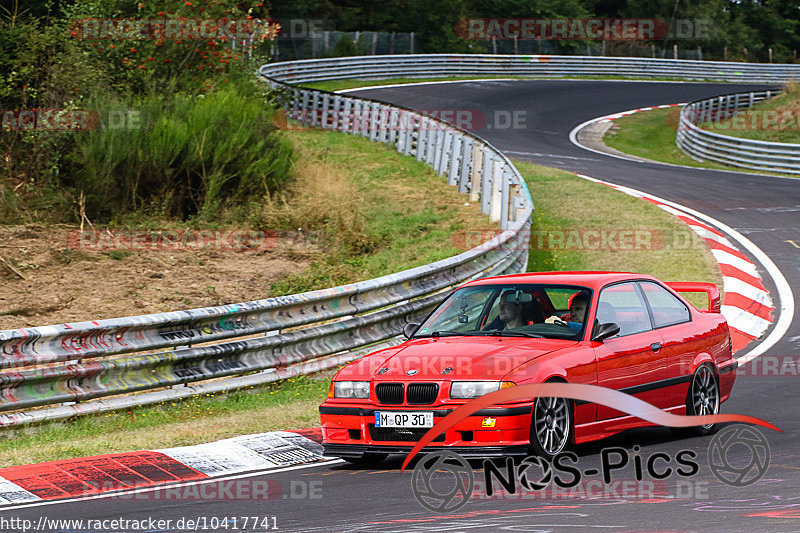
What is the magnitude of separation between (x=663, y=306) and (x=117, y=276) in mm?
8682

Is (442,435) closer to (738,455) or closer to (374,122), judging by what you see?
(738,455)

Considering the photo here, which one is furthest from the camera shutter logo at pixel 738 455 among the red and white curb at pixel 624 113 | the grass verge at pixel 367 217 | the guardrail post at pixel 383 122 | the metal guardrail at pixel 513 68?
the metal guardrail at pixel 513 68

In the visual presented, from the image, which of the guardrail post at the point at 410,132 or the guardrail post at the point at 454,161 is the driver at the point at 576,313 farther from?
the guardrail post at the point at 410,132

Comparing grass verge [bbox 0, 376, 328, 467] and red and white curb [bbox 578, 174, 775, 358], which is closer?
grass verge [bbox 0, 376, 328, 467]

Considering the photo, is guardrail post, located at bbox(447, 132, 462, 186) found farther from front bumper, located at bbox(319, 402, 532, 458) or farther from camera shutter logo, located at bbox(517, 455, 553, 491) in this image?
camera shutter logo, located at bbox(517, 455, 553, 491)

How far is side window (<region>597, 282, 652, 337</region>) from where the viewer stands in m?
8.36


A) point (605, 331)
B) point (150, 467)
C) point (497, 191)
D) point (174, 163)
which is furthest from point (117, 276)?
point (605, 331)

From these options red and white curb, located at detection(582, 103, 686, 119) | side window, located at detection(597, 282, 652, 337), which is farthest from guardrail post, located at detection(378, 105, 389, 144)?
side window, located at detection(597, 282, 652, 337)

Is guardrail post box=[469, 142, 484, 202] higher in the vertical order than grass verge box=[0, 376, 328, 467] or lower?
higher

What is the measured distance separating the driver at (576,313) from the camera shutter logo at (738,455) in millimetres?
1342

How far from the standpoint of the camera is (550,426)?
724cm

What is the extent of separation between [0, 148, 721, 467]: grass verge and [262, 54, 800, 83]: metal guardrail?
59.6 feet

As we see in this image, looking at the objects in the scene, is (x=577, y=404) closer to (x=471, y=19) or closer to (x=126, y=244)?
(x=126, y=244)

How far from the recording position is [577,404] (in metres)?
7.50
